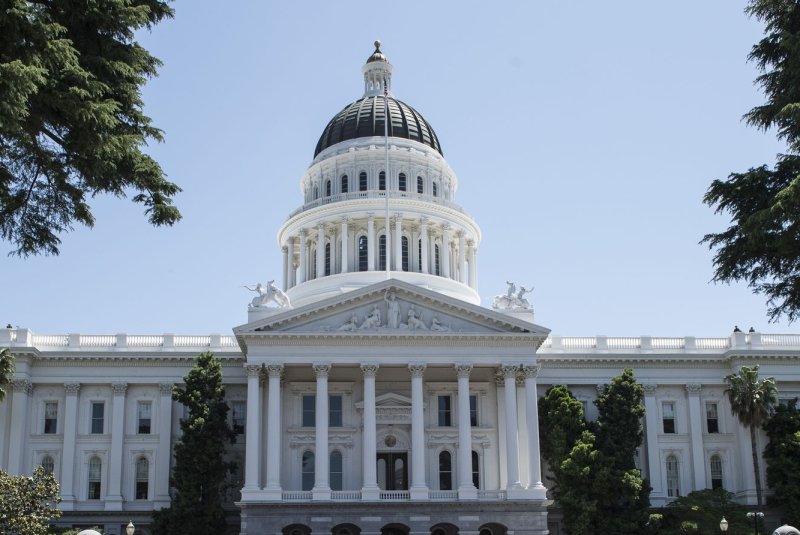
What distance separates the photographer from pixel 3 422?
70.2 m

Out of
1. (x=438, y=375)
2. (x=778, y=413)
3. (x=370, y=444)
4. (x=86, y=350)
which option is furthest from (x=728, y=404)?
(x=86, y=350)

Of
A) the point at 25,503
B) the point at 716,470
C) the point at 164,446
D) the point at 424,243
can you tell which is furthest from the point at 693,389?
the point at 25,503

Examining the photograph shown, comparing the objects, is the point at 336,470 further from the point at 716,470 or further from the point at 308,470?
the point at 716,470

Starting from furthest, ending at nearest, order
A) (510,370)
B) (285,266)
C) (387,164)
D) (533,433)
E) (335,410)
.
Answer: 1. (285,266)
2. (387,164)
3. (335,410)
4. (510,370)
5. (533,433)

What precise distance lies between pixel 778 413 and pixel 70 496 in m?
45.3

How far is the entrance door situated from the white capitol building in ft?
0.29

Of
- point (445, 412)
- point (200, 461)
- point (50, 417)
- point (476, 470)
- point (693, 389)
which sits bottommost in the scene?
point (476, 470)

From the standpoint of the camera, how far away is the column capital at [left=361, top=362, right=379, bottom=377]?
66.0 metres

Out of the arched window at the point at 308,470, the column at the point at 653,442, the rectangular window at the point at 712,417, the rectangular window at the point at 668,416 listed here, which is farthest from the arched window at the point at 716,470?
the arched window at the point at 308,470

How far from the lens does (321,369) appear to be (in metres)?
65.9

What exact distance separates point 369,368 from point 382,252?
20.0m

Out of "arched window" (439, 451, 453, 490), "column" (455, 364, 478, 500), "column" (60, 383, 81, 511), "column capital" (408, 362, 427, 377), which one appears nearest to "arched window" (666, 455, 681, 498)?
"arched window" (439, 451, 453, 490)

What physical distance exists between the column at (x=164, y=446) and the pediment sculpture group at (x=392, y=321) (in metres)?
14.0

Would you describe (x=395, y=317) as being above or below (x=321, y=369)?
above
